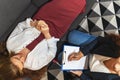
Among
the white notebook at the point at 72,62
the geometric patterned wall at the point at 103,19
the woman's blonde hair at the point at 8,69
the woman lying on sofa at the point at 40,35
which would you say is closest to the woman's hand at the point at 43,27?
the woman lying on sofa at the point at 40,35

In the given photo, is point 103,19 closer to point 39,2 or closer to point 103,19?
point 103,19

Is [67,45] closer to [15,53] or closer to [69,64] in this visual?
[69,64]

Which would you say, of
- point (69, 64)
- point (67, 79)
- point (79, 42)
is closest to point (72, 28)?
point (79, 42)

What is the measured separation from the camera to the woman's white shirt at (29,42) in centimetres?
125

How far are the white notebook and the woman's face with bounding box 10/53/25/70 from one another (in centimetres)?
21

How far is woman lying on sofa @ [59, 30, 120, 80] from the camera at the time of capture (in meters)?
1.25

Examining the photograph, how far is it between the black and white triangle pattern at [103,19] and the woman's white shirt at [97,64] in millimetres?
369

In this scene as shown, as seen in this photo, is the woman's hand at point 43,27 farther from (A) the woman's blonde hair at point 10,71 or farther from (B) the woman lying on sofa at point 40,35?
(A) the woman's blonde hair at point 10,71

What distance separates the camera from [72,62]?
51.8 inches

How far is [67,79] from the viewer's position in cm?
155

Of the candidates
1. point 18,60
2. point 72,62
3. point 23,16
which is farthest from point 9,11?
point 72,62

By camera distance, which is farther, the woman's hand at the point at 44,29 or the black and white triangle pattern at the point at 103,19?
the black and white triangle pattern at the point at 103,19

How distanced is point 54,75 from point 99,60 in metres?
0.37

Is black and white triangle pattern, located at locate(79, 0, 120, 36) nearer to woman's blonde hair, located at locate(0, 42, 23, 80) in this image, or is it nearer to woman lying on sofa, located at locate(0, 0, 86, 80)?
woman lying on sofa, located at locate(0, 0, 86, 80)
